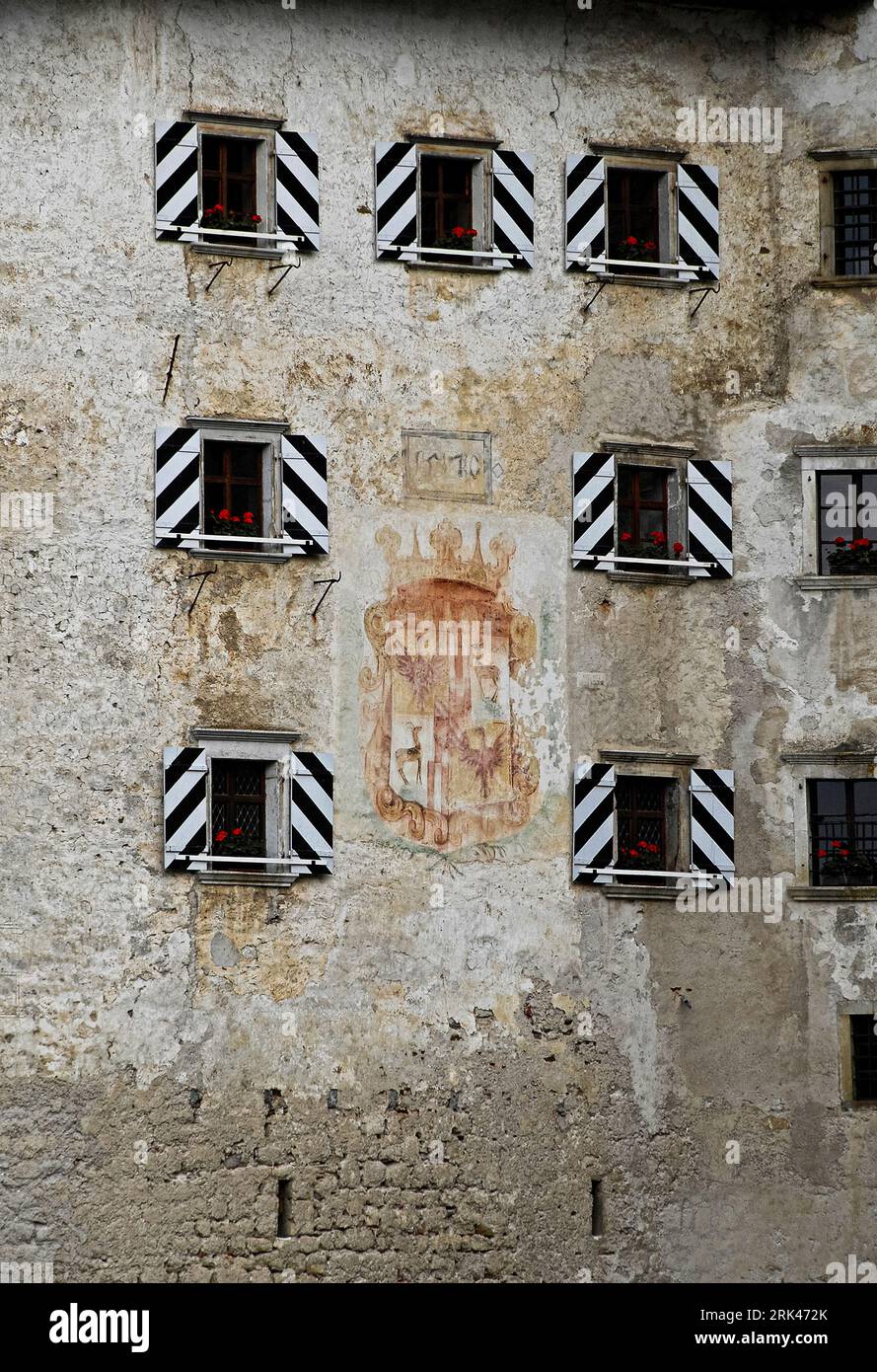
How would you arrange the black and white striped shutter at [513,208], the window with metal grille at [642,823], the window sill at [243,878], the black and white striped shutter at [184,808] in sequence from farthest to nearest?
1. the black and white striped shutter at [513,208]
2. the window with metal grille at [642,823]
3. the window sill at [243,878]
4. the black and white striped shutter at [184,808]

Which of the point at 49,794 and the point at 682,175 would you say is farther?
the point at 682,175

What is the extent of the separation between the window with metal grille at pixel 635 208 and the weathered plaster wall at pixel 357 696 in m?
0.38

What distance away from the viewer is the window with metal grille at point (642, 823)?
102ft

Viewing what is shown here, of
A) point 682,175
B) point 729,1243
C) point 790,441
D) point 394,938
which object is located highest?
point 682,175

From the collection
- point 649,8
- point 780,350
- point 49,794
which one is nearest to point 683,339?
point 780,350

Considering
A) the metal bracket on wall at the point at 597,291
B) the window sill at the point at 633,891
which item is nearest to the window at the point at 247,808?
the window sill at the point at 633,891

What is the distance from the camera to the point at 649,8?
32.4m

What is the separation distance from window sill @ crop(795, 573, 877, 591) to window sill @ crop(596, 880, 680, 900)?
3382 mm

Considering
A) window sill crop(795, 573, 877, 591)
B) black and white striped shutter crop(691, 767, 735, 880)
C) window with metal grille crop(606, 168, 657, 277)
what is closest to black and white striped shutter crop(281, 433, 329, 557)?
window with metal grille crop(606, 168, 657, 277)

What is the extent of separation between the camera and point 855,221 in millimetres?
32531

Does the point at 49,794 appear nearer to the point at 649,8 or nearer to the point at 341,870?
the point at 341,870

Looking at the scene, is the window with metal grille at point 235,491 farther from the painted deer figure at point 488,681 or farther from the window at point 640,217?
the window at point 640,217

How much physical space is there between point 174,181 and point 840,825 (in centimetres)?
910

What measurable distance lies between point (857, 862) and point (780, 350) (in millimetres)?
5244
